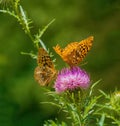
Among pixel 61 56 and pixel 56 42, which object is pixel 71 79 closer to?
pixel 61 56

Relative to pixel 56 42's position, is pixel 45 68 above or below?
below

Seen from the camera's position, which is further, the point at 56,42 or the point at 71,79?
the point at 56,42

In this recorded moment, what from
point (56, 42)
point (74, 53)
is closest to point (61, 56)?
point (74, 53)

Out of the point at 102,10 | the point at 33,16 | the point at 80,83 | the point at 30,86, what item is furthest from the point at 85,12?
the point at 80,83

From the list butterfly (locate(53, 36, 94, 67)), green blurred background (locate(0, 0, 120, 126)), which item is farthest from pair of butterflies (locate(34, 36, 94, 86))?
green blurred background (locate(0, 0, 120, 126))

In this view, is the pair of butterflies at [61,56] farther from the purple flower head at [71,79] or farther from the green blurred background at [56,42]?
the green blurred background at [56,42]

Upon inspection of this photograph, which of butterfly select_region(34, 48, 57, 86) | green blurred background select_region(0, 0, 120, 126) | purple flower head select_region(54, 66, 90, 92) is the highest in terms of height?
green blurred background select_region(0, 0, 120, 126)

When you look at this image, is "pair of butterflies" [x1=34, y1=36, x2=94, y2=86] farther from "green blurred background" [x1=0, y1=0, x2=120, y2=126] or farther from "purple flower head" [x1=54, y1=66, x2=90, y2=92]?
"green blurred background" [x1=0, y1=0, x2=120, y2=126]
